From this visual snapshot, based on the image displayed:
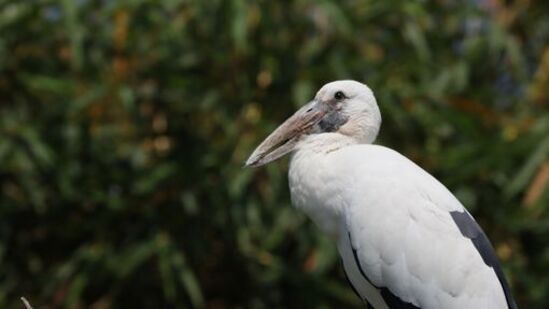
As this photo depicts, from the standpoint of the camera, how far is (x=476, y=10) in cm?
810

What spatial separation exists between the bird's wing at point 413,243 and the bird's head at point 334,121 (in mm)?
336

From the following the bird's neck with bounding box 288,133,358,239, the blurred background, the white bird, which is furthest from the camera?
the blurred background

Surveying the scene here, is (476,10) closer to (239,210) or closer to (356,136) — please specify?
(239,210)

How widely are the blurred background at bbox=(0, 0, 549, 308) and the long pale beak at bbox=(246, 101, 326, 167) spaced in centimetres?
Answer: 213

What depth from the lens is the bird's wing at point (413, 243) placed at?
16.4ft

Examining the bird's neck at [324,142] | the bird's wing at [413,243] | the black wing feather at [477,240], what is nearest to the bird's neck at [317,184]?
the bird's neck at [324,142]

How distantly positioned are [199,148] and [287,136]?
2379mm

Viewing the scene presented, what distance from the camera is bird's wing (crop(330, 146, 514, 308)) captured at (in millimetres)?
5000

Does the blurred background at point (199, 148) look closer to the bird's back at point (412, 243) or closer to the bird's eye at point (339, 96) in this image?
the bird's eye at point (339, 96)

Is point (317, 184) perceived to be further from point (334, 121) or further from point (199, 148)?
point (199, 148)

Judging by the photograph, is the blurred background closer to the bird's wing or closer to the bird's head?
the bird's head

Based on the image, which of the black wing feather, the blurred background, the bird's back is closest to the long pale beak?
the bird's back

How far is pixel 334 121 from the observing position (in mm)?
5355

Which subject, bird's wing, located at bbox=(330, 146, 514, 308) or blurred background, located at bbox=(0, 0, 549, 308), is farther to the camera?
blurred background, located at bbox=(0, 0, 549, 308)
